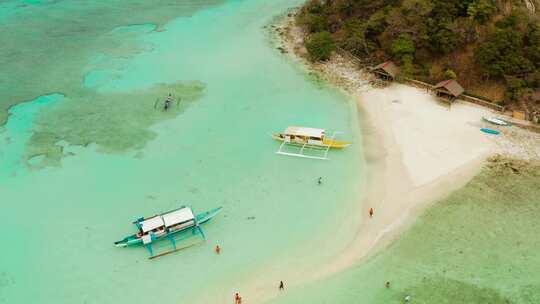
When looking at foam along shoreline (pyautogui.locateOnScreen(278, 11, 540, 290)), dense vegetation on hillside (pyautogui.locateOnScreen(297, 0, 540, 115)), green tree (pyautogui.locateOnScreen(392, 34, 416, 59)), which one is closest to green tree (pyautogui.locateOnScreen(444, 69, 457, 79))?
dense vegetation on hillside (pyautogui.locateOnScreen(297, 0, 540, 115))

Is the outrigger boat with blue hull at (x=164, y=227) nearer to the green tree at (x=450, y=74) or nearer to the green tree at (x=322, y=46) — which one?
the green tree at (x=322, y=46)

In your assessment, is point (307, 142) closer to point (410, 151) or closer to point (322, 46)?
point (410, 151)

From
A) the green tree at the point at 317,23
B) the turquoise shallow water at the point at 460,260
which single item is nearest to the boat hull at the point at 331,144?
the turquoise shallow water at the point at 460,260

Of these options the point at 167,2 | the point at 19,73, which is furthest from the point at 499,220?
the point at 167,2

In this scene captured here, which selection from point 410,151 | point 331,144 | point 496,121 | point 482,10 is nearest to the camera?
point 410,151

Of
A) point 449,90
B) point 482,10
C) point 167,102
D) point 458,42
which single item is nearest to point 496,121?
point 449,90

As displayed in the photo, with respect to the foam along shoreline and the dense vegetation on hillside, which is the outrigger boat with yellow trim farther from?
the dense vegetation on hillside
